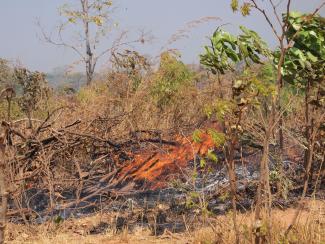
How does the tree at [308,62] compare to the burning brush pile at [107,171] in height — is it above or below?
above

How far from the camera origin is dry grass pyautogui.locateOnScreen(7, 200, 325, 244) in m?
3.77

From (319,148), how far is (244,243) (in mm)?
2121

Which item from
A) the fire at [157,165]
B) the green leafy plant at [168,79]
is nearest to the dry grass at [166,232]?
the fire at [157,165]

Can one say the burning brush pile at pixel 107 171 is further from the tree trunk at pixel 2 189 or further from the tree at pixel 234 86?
the tree trunk at pixel 2 189

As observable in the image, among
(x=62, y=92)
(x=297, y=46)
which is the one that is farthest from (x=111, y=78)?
(x=297, y=46)

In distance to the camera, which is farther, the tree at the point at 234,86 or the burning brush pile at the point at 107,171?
the burning brush pile at the point at 107,171

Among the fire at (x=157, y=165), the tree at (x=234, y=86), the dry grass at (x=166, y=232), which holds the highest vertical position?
the tree at (x=234, y=86)

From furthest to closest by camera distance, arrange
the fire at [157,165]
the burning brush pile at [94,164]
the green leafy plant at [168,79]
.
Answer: the green leafy plant at [168,79], the fire at [157,165], the burning brush pile at [94,164]

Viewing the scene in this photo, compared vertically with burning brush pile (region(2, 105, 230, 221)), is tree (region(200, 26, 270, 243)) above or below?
above

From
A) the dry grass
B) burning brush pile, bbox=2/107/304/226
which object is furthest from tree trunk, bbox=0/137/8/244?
burning brush pile, bbox=2/107/304/226

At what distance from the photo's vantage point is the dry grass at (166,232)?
12.4ft

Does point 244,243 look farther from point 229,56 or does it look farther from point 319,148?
point 319,148

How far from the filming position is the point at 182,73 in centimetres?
1031

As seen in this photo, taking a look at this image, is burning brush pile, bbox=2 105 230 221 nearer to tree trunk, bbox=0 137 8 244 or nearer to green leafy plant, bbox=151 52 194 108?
tree trunk, bbox=0 137 8 244
